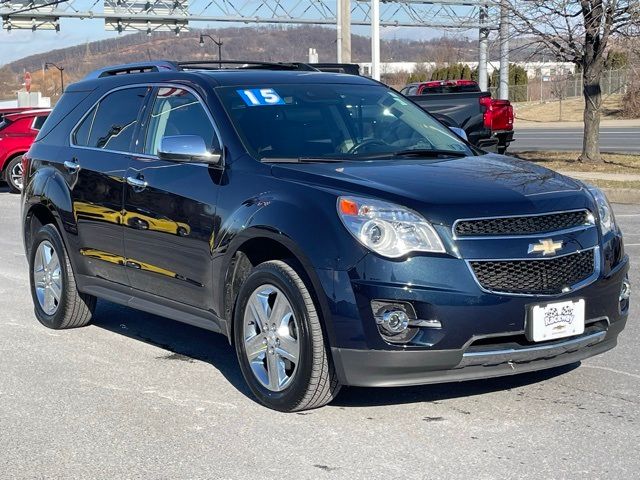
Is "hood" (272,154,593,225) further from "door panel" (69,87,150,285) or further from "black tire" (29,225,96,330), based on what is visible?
"black tire" (29,225,96,330)

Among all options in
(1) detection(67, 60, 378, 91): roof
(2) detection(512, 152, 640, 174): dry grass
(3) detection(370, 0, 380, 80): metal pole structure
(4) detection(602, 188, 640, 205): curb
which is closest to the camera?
(1) detection(67, 60, 378, 91): roof

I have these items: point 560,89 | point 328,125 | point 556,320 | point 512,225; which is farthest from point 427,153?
point 560,89

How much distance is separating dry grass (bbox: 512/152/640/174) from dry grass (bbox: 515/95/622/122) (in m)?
29.7

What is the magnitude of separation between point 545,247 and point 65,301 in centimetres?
383

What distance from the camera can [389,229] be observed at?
492 cm

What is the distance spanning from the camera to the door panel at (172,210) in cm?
588

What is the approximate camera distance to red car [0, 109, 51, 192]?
65.8 ft

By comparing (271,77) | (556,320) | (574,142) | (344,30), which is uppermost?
(344,30)

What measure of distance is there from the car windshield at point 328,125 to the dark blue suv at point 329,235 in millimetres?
14

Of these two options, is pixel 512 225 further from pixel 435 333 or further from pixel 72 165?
pixel 72 165

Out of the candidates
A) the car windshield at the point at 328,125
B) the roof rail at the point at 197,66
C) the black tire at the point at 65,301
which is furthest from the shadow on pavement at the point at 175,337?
the roof rail at the point at 197,66

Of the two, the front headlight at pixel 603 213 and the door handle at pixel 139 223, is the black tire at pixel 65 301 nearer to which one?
the door handle at pixel 139 223

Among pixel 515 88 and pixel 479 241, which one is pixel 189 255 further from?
pixel 515 88

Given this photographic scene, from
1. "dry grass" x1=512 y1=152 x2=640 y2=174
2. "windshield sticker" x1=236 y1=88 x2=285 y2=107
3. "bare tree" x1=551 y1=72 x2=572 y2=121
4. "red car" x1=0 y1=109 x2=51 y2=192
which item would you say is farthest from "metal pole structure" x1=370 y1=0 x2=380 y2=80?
"bare tree" x1=551 y1=72 x2=572 y2=121
